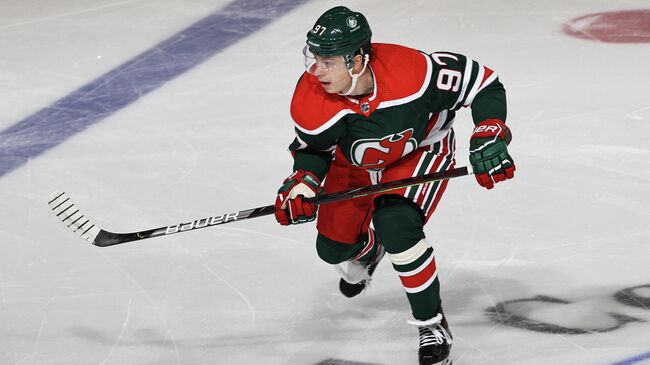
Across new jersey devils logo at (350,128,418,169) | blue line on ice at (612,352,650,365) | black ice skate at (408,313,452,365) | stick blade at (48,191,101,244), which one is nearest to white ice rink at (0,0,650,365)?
blue line on ice at (612,352,650,365)

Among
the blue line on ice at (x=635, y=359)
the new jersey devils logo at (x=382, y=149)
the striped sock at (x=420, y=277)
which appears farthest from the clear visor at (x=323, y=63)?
the blue line on ice at (x=635, y=359)

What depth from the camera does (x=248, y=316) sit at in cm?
374

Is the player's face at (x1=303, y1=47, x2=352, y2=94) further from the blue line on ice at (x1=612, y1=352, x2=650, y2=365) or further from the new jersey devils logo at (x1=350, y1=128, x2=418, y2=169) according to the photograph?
the blue line on ice at (x1=612, y1=352, x2=650, y2=365)

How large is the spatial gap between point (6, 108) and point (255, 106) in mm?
1313

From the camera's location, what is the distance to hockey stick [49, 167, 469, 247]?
3189 mm

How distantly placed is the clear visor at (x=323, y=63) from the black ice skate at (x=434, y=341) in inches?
31.0

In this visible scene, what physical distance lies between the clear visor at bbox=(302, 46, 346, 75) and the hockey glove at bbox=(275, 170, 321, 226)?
1.11 ft

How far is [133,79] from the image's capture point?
18.5ft

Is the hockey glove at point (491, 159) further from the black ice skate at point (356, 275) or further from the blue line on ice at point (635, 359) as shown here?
the black ice skate at point (356, 275)

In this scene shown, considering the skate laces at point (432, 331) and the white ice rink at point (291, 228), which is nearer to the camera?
the skate laces at point (432, 331)

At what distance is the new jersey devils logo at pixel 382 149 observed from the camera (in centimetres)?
321

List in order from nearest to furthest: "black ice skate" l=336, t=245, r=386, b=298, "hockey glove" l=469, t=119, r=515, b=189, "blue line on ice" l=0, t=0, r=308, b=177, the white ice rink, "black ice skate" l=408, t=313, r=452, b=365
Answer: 1. "hockey glove" l=469, t=119, r=515, b=189
2. "black ice skate" l=408, t=313, r=452, b=365
3. the white ice rink
4. "black ice skate" l=336, t=245, r=386, b=298
5. "blue line on ice" l=0, t=0, r=308, b=177

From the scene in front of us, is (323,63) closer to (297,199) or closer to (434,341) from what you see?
(297,199)

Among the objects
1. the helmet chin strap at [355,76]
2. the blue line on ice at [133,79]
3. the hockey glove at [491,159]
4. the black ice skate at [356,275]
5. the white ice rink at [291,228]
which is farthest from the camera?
the blue line on ice at [133,79]
